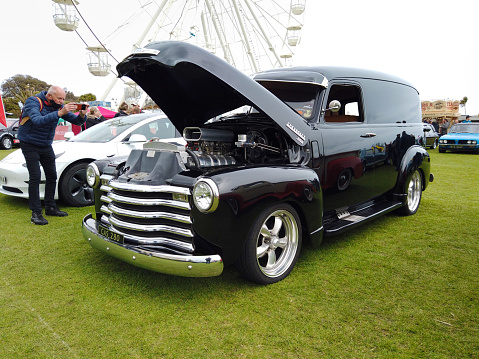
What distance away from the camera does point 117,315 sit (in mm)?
2594

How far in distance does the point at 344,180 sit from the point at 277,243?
4.05 feet

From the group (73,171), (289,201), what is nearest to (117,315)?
(289,201)

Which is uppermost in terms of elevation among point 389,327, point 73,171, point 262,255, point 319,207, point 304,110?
point 304,110

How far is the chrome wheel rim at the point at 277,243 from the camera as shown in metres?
3.07

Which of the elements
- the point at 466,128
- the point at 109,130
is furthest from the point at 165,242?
the point at 466,128

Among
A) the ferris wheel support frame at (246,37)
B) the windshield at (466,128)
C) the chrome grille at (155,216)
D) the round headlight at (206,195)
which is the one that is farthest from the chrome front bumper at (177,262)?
the ferris wheel support frame at (246,37)

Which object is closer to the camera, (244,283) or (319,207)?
(244,283)

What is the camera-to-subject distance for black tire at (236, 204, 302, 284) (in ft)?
9.28

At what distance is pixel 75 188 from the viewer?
5.62 m

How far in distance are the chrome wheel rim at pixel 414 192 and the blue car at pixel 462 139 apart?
1388 centimetres

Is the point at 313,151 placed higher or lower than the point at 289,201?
higher

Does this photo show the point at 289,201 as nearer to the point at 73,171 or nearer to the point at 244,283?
the point at 244,283

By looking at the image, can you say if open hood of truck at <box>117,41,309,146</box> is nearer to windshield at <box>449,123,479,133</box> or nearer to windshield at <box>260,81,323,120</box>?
windshield at <box>260,81,323,120</box>

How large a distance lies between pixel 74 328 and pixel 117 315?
29 cm
